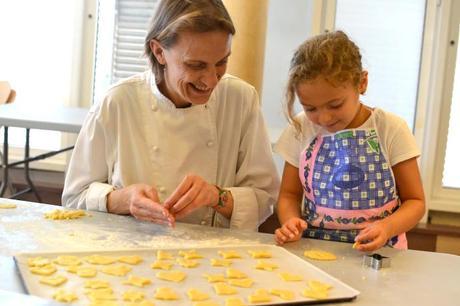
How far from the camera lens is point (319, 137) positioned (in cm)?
147

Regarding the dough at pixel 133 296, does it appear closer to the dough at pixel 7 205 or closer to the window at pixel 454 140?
the dough at pixel 7 205

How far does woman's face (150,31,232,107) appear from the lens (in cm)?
137

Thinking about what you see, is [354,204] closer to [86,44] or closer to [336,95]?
[336,95]

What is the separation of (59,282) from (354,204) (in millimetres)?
711

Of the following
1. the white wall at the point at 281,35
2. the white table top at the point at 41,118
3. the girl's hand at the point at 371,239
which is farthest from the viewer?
the white wall at the point at 281,35

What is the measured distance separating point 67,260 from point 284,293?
0.39 metres

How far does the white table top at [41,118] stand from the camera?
2826 mm

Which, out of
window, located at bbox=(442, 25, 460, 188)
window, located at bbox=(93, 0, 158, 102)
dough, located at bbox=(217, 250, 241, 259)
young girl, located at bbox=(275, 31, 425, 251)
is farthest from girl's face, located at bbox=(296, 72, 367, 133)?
window, located at bbox=(93, 0, 158, 102)

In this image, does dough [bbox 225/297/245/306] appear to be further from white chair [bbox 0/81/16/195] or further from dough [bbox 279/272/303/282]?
white chair [bbox 0/81/16/195]

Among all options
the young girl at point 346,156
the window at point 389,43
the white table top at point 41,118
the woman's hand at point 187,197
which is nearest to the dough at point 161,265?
the woman's hand at point 187,197

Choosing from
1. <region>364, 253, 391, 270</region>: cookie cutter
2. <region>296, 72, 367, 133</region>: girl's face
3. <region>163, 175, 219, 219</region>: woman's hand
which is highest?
<region>296, 72, 367, 133</region>: girl's face

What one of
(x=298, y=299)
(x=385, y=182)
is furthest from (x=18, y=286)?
(x=385, y=182)

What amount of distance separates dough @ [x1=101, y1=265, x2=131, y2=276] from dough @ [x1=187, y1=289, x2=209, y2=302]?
14 centimetres

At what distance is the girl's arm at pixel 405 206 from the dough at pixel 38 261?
2.07 ft
